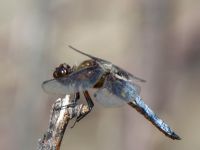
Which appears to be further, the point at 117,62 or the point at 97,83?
the point at 117,62

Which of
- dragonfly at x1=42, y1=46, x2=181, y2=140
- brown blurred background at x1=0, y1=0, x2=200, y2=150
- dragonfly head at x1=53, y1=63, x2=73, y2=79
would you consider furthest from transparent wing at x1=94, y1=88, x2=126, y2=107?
brown blurred background at x1=0, y1=0, x2=200, y2=150

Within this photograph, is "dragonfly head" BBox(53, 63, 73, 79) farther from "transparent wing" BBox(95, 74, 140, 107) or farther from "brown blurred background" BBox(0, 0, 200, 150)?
"brown blurred background" BBox(0, 0, 200, 150)

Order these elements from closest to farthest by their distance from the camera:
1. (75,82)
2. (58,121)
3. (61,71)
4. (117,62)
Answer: (58,121), (75,82), (61,71), (117,62)

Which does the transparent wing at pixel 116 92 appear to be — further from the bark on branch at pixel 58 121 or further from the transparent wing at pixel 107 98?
the bark on branch at pixel 58 121

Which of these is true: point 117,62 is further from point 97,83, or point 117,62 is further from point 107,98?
point 107,98

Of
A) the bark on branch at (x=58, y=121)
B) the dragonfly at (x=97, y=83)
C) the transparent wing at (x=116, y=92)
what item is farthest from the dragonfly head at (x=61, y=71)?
the bark on branch at (x=58, y=121)

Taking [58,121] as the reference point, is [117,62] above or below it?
below

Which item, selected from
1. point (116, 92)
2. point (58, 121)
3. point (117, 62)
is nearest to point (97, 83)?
point (116, 92)
